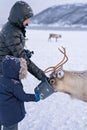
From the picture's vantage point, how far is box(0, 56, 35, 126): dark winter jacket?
3.62 m

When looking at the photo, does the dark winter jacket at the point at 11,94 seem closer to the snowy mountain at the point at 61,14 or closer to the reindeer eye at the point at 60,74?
the reindeer eye at the point at 60,74

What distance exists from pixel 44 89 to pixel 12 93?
31 centimetres

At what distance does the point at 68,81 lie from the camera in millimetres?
3967

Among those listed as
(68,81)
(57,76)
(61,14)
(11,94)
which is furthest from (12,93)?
(61,14)

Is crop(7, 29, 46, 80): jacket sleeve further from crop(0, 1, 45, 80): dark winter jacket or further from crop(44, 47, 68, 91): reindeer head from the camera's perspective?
crop(44, 47, 68, 91): reindeer head

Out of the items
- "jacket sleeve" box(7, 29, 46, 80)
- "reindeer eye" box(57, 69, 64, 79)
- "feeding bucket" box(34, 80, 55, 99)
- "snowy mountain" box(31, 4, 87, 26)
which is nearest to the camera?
"feeding bucket" box(34, 80, 55, 99)

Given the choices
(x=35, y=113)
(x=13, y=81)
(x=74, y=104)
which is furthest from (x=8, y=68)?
(x=74, y=104)

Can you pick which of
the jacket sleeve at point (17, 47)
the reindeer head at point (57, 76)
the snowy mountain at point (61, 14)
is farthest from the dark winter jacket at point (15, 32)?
the snowy mountain at point (61, 14)

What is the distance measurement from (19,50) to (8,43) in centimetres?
13

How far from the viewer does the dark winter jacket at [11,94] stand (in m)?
3.62

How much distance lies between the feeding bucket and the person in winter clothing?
0.07 metres

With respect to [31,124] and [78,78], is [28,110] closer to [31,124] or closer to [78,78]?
[31,124]

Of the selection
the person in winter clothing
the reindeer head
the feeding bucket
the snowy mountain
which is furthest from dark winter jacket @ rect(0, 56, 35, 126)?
the snowy mountain

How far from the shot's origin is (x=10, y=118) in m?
3.75
